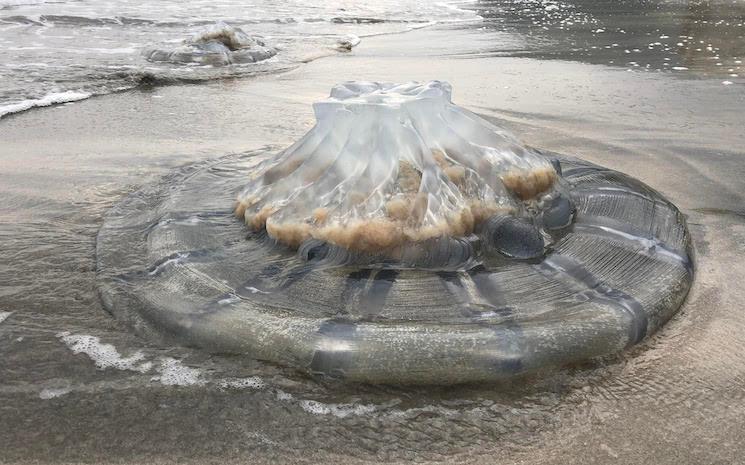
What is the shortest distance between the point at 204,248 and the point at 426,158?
30.4 inches

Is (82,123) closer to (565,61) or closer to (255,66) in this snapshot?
(255,66)

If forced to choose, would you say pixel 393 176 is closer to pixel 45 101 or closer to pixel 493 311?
pixel 493 311

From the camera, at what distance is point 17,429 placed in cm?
139

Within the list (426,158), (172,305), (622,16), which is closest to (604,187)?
(426,158)

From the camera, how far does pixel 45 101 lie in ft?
15.3

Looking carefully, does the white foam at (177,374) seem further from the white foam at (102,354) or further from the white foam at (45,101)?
the white foam at (45,101)

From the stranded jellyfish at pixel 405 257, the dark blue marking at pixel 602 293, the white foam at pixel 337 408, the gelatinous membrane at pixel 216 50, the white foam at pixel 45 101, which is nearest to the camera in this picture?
the white foam at pixel 337 408

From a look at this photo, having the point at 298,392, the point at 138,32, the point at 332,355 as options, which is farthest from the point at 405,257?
the point at 138,32

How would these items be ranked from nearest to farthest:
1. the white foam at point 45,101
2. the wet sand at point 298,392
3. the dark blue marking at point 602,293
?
1. the wet sand at point 298,392
2. the dark blue marking at point 602,293
3. the white foam at point 45,101

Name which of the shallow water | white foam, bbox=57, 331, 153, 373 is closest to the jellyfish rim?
white foam, bbox=57, 331, 153, 373

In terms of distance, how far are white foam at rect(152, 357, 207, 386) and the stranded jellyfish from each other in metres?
0.09

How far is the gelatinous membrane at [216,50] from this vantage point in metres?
6.83

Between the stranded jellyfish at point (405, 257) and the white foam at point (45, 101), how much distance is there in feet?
8.68

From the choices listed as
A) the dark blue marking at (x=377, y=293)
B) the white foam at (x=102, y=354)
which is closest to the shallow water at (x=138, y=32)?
the white foam at (x=102, y=354)
